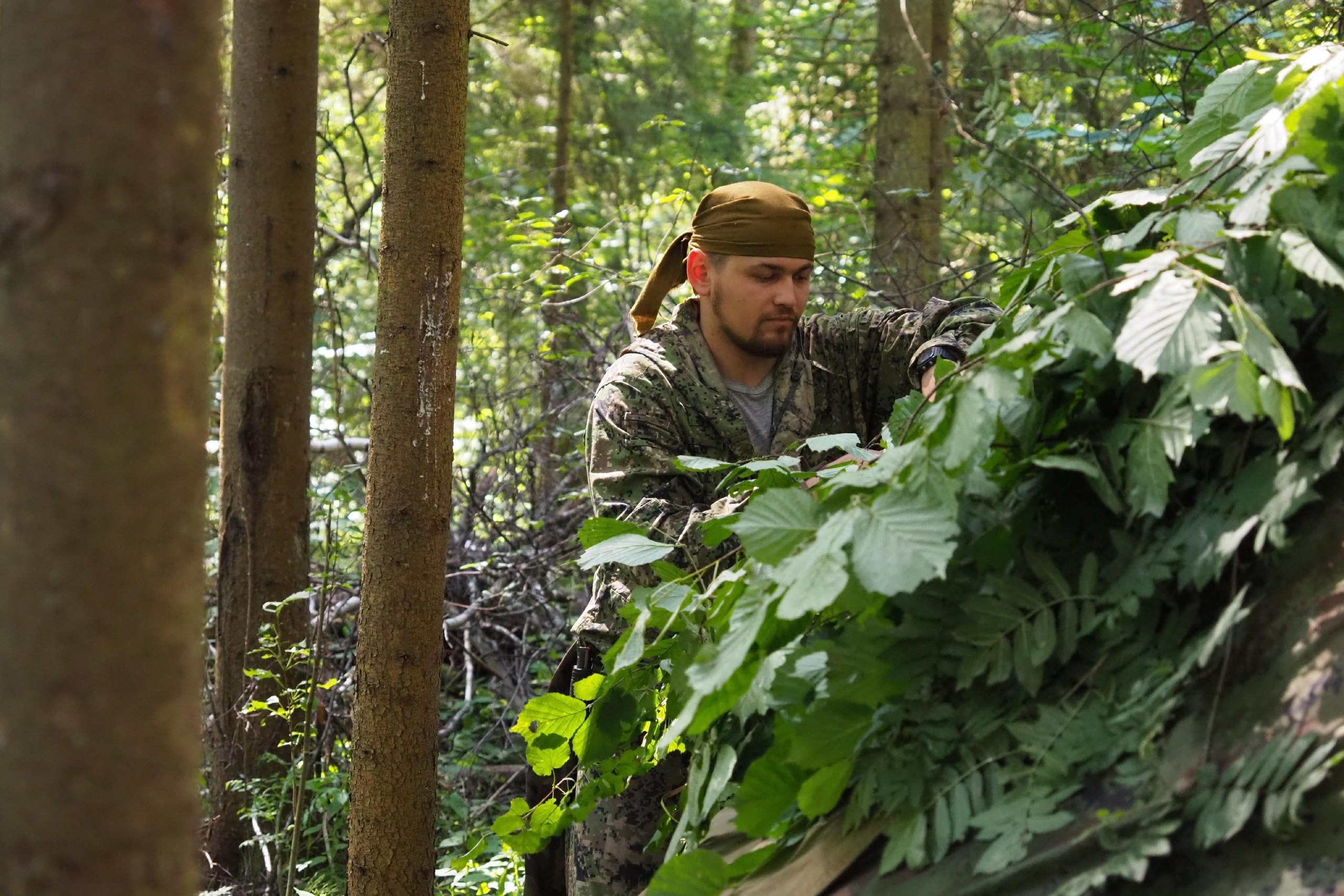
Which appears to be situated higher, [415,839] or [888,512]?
[888,512]

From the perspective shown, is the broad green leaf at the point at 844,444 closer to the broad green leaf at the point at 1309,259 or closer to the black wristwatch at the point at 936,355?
the broad green leaf at the point at 1309,259

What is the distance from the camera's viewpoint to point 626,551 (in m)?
2.23

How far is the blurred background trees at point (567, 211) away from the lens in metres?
4.52

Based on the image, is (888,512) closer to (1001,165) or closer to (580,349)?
(1001,165)

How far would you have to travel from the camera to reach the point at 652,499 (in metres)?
3.11

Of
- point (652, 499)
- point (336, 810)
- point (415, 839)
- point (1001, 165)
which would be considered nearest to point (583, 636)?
point (652, 499)

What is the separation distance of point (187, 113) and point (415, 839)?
86.3 inches

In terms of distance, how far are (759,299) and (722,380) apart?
0.27 meters

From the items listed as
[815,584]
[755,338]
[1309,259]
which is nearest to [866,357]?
[755,338]

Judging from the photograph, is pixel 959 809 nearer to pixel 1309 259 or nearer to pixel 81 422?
pixel 1309 259

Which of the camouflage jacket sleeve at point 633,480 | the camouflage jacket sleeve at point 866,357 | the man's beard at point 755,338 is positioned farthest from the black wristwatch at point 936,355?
the camouflage jacket sleeve at point 633,480

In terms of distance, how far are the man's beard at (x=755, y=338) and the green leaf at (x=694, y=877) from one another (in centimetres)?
196

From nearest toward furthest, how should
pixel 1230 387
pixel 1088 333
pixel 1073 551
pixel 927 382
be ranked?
1. pixel 1230 387
2. pixel 1088 333
3. pixel 1073 551
4. pixel 927 382

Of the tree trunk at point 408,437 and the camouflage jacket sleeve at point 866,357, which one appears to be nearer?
the tree trunk at point 408,437
